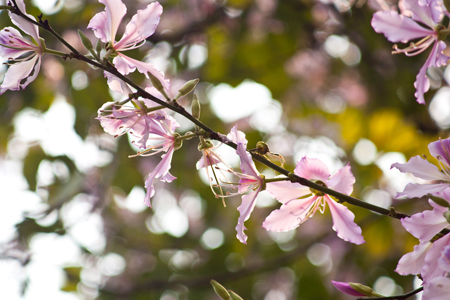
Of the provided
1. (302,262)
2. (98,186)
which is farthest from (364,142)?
(98,186)

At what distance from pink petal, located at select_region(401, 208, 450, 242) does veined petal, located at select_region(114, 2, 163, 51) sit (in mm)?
532

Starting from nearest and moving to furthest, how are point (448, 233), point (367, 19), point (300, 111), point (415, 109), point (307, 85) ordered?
point (448, 233) → point (367, 19) → point (415, 109) → point (300, 111) → point (307, 85)

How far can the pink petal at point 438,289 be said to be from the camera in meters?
0.52

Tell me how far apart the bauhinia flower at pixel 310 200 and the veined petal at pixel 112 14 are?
0.40 meters

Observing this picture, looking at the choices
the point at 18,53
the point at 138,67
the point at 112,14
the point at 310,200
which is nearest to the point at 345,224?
the point at 310,200

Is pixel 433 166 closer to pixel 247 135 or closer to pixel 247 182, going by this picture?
pixel 247 182

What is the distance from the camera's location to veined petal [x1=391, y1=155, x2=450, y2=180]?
0.65 m

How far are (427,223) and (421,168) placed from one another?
10cm

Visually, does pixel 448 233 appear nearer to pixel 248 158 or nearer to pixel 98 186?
pixel 248 158

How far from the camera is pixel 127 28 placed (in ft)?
2.38

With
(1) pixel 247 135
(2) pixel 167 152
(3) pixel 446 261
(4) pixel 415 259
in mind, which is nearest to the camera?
(3) pixel 446 261

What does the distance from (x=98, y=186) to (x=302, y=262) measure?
1.16 metres

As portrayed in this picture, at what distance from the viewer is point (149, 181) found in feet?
2.39

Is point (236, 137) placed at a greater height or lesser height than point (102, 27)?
lesser
